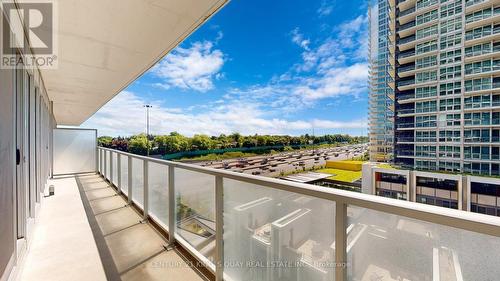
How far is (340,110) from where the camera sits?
4244 centimetres

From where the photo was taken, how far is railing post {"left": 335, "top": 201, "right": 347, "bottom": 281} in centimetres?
88

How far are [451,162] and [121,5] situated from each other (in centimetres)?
2657

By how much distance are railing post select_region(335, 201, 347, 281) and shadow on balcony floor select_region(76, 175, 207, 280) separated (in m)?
1.23

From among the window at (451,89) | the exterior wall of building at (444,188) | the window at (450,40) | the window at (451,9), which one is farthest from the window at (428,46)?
the exterior wall of building at (444,188)

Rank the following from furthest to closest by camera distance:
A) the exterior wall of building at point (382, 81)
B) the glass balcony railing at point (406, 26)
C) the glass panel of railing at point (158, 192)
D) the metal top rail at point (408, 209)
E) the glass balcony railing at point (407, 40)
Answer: the exterior wall of building at point (382, 81)
the glass balcony railing at point (407, 40)
the glass balcony railing at point (406, 26)
the glass panel of railing at point (158, 192)
the metal top rail at point (408, 209)

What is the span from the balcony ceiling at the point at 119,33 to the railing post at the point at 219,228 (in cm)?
143

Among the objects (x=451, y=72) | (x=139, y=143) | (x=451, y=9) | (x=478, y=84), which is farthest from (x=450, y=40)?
(x=139, y=143)

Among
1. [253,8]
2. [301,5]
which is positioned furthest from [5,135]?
[301,5]

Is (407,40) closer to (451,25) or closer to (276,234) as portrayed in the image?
(451,25)

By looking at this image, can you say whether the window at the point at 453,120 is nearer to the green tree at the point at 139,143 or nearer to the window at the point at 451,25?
the window at the point at 451,25

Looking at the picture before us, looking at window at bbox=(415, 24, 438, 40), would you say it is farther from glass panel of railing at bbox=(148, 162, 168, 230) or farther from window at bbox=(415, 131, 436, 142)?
glass panel of railing at bbox=(148, 162, 168, 230)

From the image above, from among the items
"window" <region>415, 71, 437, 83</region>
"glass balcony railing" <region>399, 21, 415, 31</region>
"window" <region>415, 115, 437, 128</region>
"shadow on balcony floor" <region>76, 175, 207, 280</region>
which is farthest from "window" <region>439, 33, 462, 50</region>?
"shadow on balcony floor" <region>76, 175, 207, 280</region>

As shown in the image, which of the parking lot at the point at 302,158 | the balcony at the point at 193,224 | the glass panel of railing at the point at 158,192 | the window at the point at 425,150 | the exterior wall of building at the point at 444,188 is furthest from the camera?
the parking lot at the point at 302,158

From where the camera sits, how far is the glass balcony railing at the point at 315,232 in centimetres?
63
